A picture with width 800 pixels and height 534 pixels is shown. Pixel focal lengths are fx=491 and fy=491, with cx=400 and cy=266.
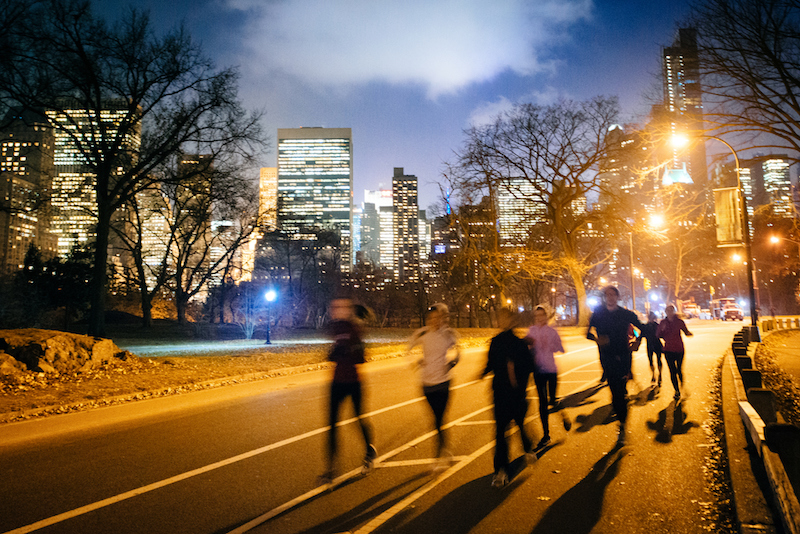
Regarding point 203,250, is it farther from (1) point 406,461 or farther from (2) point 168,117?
(1) point 406,461

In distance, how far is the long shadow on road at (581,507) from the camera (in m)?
4.01

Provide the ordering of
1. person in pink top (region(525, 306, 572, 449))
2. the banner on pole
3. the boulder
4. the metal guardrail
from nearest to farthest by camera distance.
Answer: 1. the metal guardrail
2. person in pink top (region(525, 306, 572, 449))
3. the boulder
4. the banner on pole

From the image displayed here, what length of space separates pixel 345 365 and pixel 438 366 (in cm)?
108

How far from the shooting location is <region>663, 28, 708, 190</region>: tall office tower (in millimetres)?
12969

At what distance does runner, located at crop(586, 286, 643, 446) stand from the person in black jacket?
6.39 feet

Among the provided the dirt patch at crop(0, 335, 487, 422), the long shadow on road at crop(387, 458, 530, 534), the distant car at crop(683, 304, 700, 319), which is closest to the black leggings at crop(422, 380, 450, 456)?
the long shadow on road at crop(387, 458, 530, 534)

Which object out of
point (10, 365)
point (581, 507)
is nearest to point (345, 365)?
point (581, 507)

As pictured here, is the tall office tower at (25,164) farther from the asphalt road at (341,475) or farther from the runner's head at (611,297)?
the runner's head at (611,297)

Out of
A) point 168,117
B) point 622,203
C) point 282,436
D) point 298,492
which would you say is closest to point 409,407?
point 282,436

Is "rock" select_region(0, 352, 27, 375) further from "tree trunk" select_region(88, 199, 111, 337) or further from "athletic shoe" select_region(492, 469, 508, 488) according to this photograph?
"athletic shoe" select_region(492, 469, 508, 488)

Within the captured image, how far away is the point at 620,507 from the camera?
4.44 metres

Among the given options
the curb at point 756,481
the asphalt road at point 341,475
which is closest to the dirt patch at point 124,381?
the asphalt road at point 341,475

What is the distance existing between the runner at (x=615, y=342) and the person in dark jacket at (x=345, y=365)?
356cm

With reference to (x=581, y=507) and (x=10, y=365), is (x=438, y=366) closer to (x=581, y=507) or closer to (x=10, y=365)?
(x=581, y=507)
